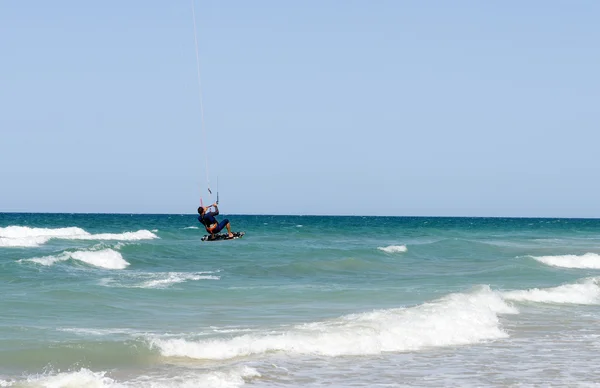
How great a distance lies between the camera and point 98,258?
37.8 m

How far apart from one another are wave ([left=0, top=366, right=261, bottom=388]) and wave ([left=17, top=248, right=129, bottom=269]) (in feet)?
73.6

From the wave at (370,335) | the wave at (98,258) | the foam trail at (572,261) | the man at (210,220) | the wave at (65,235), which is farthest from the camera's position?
the wave at (65,235)

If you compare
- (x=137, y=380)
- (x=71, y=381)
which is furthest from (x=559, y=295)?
(x=71, y=381)

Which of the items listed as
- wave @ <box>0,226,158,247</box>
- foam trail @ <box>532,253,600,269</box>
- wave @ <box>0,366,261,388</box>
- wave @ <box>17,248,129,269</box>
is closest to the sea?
wave @ <box>0,366,261,388</box>

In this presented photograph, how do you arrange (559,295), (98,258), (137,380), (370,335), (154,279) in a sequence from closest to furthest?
(137,380) < (370,335) < (559,295) < (154,279) < (98,258)

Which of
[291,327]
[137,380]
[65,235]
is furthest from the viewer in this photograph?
[65,235]

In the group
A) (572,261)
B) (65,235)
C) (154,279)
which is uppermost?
(65,235)

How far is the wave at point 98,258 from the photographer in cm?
3647

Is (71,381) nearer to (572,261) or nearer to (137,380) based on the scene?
(137,380)

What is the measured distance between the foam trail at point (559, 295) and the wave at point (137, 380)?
12940 millimetres

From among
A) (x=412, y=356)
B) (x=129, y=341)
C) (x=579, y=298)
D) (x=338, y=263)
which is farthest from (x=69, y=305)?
(x=338, y=263)

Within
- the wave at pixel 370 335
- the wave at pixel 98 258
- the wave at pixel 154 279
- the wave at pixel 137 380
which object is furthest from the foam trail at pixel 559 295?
the wave at pixel 98 258

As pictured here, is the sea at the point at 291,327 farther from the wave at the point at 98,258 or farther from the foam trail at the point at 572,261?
the foam trail at the point at 572,261

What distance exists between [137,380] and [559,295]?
15.5 metres
